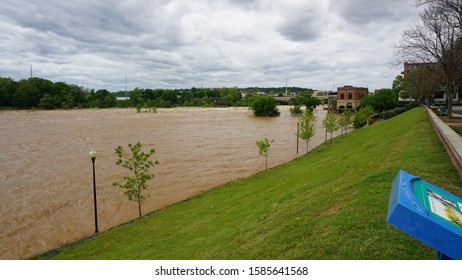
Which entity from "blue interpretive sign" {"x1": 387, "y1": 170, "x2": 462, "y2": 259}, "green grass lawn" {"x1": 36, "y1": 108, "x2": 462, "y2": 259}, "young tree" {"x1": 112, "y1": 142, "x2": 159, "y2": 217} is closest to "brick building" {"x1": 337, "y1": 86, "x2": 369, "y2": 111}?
"green grass lawn" {"x1": 36, "y1": 108, "x2": 462, "y2": 259}

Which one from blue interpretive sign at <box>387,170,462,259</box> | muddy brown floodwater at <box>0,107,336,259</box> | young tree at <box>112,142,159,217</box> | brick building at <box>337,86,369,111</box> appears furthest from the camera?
brick building at <box>337,86,369,111</box>

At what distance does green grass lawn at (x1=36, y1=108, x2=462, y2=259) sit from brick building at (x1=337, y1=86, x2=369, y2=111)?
98121mm

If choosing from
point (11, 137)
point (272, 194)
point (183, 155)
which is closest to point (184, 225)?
point (272, 194)

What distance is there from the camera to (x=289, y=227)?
7.82 m

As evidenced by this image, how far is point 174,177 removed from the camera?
24984 millimetres

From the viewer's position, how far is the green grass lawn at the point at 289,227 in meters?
6.05

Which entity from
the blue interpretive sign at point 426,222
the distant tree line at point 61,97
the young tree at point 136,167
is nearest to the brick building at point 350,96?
the distant tree line at point 61,97

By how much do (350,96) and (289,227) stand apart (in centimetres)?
11093

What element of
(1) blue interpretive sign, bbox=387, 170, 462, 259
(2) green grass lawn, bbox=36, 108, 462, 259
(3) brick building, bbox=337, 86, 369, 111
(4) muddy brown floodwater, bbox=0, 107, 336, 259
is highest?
(3) brick building, bbox=337, 86, 369, 111

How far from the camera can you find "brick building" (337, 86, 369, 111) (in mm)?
109250

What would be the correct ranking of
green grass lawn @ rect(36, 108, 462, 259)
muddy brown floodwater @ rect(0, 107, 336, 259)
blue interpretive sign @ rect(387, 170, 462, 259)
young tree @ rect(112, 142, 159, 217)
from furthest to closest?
1. muddy brown floodwater @ rect(0, 107, 336, 259)
2. young tree @ rect(112, 142, 159, 217)
3. green grass lawn @ rect(36, 108, 462, 259)
4. blue interpretive sign @ rect(387, 170, 462, 259)

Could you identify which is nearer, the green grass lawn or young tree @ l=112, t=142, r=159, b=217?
the green grass lawn

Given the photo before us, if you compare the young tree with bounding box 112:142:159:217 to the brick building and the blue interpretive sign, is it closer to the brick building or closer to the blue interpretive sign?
the blue interpretive sign

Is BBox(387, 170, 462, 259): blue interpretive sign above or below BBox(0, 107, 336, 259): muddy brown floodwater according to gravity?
above
